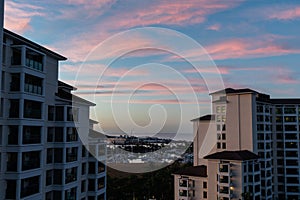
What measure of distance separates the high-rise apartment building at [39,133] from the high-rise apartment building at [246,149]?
40.4 ft

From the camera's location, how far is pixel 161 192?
125 ft

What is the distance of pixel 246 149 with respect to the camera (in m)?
32.6

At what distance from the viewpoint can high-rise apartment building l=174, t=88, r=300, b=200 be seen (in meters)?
28.6

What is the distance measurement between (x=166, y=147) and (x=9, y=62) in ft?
199

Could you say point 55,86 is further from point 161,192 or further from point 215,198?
point 161,192

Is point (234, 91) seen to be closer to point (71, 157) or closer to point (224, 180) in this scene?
point (224, 180)

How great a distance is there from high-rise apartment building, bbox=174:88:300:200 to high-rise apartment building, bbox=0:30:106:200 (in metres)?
12.3

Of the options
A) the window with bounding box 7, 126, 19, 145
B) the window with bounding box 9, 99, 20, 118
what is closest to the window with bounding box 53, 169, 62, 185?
the window with bounding box 7, 126, 19, 145

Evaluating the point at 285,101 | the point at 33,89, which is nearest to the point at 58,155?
the point at 33,89

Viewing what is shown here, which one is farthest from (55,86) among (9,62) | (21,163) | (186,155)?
(186,155)

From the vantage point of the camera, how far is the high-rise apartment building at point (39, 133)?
14023 mm

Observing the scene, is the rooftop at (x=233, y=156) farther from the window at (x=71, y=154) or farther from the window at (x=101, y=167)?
the window at (x=71, y=154)

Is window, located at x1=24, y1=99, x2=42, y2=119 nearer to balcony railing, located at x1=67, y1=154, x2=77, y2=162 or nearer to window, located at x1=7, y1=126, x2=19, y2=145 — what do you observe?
window, located at x1=7, y1=126, x2=19, y2=145

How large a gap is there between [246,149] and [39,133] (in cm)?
2271
